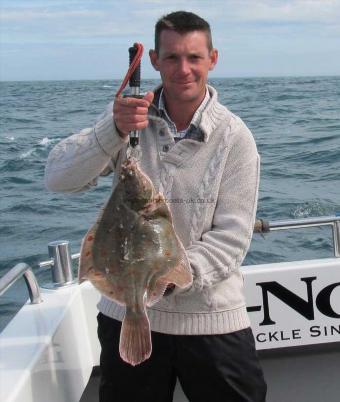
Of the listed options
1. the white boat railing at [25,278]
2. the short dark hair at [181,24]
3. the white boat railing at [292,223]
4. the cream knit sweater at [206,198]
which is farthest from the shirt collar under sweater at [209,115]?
the white boat railing at [292,223]

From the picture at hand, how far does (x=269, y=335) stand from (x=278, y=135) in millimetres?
15405

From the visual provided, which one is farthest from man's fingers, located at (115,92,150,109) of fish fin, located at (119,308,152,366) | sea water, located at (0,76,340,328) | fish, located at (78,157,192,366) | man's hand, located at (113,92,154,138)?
sea water, located at (0,76,340,328)

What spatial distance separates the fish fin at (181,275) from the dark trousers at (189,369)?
0.44m

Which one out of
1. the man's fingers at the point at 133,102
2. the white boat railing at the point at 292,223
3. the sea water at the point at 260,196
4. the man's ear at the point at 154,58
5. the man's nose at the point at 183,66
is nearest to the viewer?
the man's fingers at the point at 133,102

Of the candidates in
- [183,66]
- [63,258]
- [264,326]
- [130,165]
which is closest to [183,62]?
[183,66]

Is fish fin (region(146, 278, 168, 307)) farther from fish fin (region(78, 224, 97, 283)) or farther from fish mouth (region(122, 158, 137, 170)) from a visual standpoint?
fish mouth (region(122, 158, 137, 170))

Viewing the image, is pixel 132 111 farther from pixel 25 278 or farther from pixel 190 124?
pixel 25 278

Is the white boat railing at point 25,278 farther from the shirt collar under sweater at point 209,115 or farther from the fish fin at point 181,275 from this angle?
the shirt collar under sweater at point 209,115

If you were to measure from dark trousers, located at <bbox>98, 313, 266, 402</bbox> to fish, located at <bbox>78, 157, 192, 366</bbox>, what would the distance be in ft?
1.22

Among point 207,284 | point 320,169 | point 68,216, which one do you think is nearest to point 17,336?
point 207,284

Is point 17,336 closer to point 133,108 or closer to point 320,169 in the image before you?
point 133,108

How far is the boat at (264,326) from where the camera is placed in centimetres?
310

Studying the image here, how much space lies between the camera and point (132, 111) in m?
2.28

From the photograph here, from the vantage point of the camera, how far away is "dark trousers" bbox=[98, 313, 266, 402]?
2.74m
